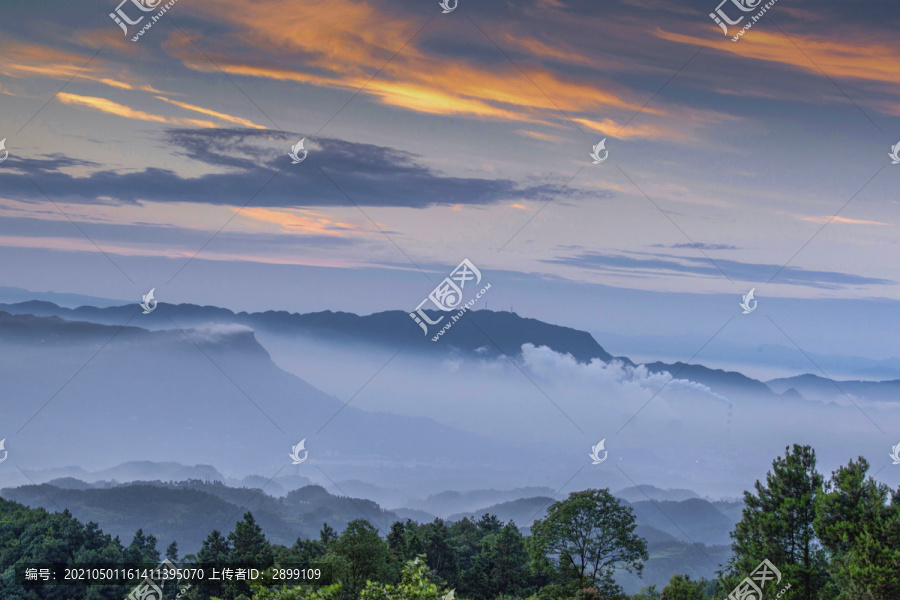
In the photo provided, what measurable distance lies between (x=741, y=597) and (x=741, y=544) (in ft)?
9.51

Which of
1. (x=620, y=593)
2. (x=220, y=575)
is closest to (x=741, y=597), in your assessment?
(x=620, y=593)

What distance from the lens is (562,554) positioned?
107 feet

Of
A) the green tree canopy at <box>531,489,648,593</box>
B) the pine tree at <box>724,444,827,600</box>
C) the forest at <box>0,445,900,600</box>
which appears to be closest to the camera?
the forest at <box>0,445,900,600</box>

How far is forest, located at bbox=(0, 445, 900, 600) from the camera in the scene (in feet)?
69.2

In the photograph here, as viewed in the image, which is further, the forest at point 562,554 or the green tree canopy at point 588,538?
the green tree canopy at point 588,538

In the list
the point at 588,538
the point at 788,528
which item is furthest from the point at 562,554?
the point at 788,528

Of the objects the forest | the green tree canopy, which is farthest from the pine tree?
the green tree canopy

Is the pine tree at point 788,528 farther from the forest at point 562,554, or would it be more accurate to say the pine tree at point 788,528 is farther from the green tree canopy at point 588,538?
the green tree canopy at point 588,538

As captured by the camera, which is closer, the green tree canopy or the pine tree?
the pine tree

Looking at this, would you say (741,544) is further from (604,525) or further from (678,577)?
(604,525)

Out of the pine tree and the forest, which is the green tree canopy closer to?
the forest

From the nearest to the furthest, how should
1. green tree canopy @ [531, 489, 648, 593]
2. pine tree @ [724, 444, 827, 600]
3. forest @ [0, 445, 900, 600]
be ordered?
forest @ [0, 445, 900, 600] → pine tree @ [724, 444, 827, 600] → green tree canopy @ [531, 489, 648, 593]

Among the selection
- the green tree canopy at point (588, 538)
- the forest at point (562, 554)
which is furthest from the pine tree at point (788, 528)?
the green tree canopy at point (588, 538)

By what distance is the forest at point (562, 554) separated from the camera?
2108cm
